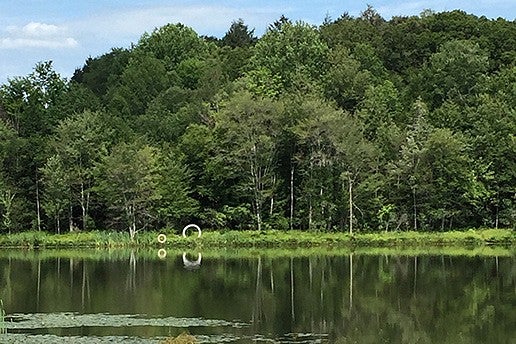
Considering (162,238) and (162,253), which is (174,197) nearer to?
(162,238)

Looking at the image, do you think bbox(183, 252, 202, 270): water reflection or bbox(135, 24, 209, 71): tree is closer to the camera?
bbox(183, 252, 202, 270): water reflection

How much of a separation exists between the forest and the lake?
37.0ft

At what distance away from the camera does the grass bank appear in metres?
51.8

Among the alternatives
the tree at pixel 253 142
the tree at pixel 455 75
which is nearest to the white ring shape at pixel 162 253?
the tree at pixel 253 142

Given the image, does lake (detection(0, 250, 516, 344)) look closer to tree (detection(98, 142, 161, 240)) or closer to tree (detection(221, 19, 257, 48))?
tree (detection(98, 142, 161, 240))

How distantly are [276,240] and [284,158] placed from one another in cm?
757

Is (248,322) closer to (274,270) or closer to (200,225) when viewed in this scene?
(274,270)

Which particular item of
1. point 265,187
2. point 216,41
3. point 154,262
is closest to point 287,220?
point 265,187

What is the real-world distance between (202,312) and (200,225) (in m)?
32.8

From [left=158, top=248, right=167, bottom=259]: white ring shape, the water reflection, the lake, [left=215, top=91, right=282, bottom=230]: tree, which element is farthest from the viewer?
[left=215, top=91, right=282, bottom=230]: tree

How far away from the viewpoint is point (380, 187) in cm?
5603

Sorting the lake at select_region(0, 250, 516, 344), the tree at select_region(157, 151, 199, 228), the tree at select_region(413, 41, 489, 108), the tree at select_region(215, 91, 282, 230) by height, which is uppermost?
the tree at select_region(413, 41, 489, 108)

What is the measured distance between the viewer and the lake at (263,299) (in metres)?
21.8

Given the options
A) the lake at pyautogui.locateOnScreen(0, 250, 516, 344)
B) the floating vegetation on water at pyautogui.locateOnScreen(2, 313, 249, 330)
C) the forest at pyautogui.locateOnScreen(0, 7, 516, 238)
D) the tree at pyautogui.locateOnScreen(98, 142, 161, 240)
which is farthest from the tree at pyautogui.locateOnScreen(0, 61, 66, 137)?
the floating vegetation on water at pyautogui.locateOnScreen(2, 313, 249, 330)
